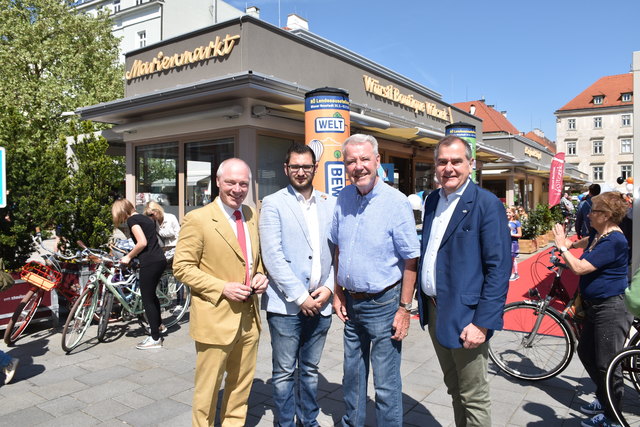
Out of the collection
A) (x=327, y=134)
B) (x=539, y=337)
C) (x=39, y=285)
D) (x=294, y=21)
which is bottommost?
(x=539, y=337)

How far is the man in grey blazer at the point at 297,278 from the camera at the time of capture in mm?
2842

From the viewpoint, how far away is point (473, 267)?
2.38 metres

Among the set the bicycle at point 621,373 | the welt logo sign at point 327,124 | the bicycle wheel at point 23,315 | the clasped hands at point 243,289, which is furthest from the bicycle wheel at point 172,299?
the bicycle at point 621,373

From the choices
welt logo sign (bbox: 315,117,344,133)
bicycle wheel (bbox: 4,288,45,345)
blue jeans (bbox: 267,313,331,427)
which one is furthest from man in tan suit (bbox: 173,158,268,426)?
welt logo sign (bbox: 315,117,344,133)

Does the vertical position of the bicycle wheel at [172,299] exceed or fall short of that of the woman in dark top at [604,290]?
it falls short

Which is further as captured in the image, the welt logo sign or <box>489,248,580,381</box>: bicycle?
the welt logo sign

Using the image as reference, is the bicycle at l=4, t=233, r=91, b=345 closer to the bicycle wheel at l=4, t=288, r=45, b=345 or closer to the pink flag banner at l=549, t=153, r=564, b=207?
the bicycle wheel at l=4, t=288, r=45, b=345

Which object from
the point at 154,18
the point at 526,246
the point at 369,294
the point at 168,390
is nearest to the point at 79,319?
the point at 168,390

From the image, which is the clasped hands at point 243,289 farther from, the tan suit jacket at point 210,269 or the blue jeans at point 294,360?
the blue jeans at point 294,360

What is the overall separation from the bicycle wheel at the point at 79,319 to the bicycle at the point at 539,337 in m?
4.23

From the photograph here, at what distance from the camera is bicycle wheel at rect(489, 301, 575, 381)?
413 centimetres

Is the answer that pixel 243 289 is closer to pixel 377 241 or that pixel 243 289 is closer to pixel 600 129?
pixel 377 241

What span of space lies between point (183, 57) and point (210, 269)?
7533 mm

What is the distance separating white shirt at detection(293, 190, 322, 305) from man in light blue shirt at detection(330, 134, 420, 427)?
17cm
